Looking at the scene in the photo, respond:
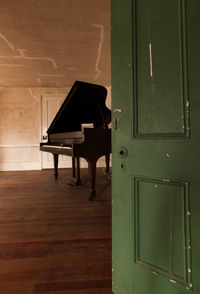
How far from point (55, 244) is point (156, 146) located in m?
1.28

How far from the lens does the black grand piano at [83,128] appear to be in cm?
278

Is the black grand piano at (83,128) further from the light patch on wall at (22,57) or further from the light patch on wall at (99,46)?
the light patch on wall at (22,57)

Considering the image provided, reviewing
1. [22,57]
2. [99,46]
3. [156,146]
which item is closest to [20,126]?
[22,57]

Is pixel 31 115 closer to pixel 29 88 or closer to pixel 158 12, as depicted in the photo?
pixel 29 88

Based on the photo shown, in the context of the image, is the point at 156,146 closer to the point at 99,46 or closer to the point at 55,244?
the point at 55,244

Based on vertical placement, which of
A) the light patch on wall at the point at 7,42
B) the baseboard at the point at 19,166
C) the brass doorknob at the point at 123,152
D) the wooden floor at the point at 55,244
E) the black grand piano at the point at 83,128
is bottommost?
the wooden floor at the point at 55,244

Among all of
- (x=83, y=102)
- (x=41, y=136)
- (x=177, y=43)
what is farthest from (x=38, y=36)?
(x=41, y=136)

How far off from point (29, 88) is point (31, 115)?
2.79 ft

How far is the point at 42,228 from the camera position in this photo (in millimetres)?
1908

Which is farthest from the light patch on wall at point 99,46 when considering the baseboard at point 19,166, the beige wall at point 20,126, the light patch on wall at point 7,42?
the baseboard at point 19,166

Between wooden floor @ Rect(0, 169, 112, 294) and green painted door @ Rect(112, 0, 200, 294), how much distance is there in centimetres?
34

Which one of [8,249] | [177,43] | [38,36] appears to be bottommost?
[8,249]

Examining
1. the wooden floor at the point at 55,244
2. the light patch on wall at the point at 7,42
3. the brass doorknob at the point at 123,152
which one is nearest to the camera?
the brass doorknob at the point at 123,152

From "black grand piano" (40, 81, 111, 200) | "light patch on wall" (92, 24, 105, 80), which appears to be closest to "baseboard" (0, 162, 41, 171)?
"black grand piano" (40, 81, 111, 200)
